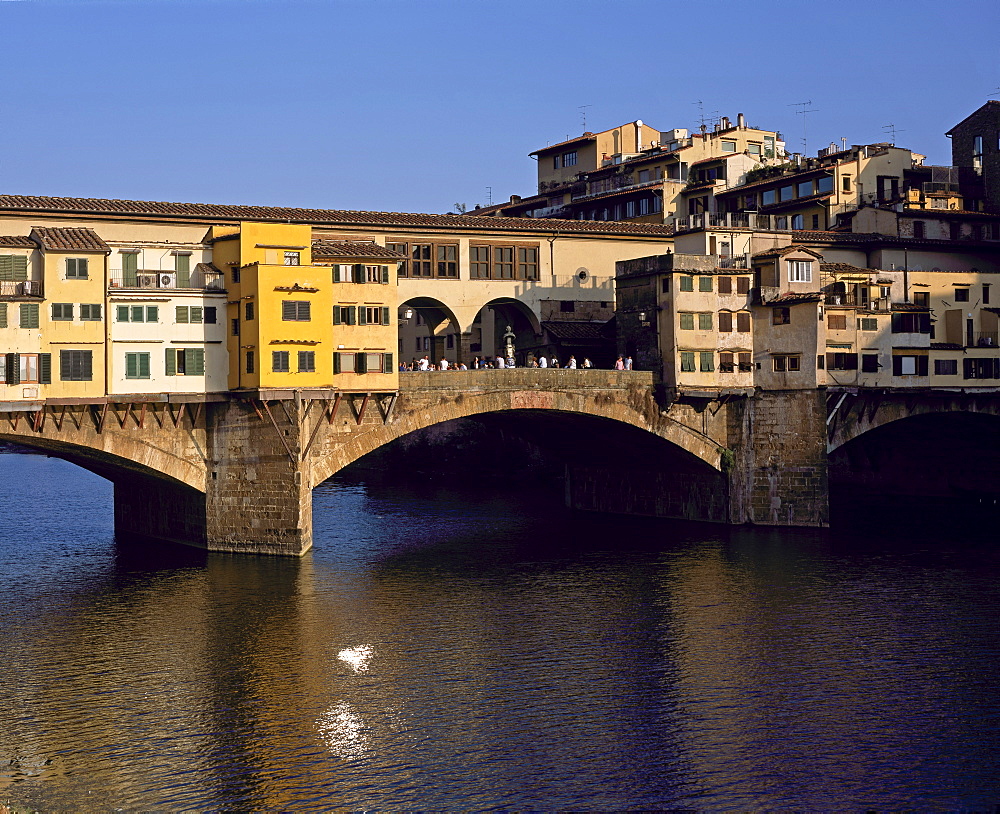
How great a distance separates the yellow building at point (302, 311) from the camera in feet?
230

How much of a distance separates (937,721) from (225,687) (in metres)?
25.8

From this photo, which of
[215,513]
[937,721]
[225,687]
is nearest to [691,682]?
[937,721]

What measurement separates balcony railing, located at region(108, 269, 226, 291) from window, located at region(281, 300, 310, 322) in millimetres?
4244

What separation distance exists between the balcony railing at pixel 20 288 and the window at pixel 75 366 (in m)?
3.44

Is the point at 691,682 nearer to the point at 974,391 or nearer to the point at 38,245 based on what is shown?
the point at 38,245

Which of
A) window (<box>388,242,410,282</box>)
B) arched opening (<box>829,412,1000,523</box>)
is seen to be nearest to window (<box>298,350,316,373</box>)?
window (<box>388,242,410,282</box>)

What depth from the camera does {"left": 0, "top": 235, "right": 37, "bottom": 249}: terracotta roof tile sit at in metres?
66.6

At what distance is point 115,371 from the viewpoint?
68.6 metres

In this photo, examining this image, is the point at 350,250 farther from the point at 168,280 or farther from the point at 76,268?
the point at 76,268

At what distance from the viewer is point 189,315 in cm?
7131

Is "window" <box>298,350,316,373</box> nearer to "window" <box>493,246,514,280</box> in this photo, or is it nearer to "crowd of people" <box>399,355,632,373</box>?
"crowd of people" <box>399,355,632,373</box>

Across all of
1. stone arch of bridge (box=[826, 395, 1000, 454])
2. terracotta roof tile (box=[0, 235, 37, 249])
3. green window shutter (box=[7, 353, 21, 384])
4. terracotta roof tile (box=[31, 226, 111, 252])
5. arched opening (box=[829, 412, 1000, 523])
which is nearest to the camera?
green window shutter (box=[7, 353, 21, 384])

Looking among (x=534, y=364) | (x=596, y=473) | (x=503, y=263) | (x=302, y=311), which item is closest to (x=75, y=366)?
(x=302, y=311)

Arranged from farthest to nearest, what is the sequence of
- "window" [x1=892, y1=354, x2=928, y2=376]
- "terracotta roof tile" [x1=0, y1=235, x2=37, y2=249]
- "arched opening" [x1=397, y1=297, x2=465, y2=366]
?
"window" [x1=892, y1=354, x2=928, y2=376] < "arched opening" [x1=397, y1=297, x2=465, y2=366] < "terracotta roof tile" [x1=0, y1=235, x2=37, y2=249]
